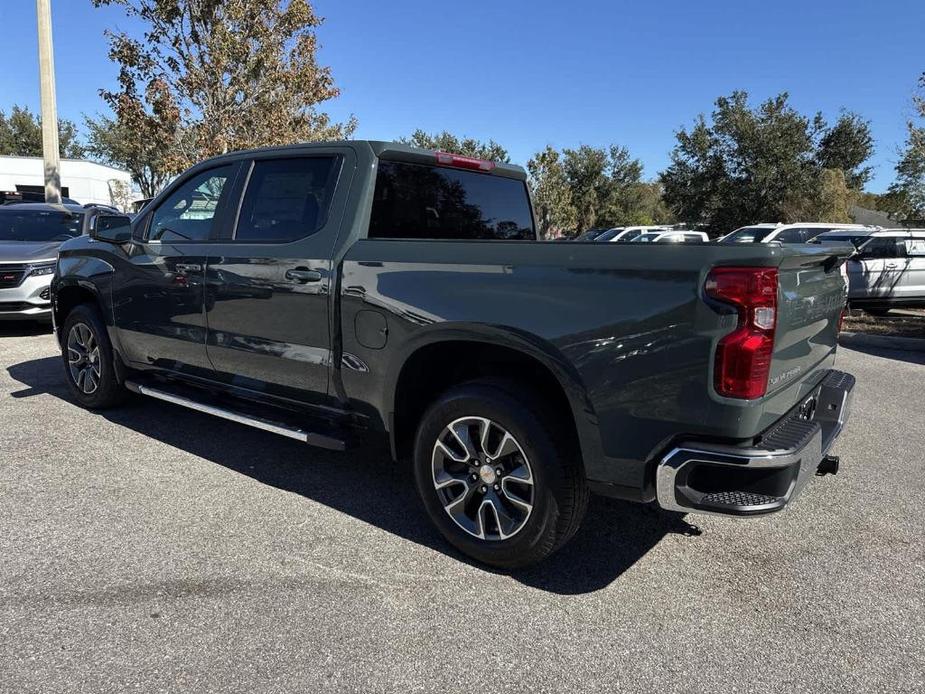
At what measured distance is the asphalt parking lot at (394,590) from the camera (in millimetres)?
2445

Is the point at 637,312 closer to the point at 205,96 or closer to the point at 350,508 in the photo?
the point at 350,508

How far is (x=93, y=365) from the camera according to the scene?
17.9ft

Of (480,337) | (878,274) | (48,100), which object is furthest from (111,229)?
(48,100)

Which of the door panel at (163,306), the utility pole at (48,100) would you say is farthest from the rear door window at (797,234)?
the utility pole at (48,100)

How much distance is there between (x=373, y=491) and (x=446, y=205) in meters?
1.80

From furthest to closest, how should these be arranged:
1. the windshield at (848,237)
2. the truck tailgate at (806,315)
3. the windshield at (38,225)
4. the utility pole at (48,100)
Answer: the utility pole at (48,100), the windshield at (848,237), the windshield at (38,225), the truck tailgate at (806,315)

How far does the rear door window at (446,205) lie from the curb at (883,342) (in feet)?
22.7

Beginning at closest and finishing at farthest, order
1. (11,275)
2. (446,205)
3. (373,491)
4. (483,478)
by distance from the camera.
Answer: (483,478) → (373,491) → (446,205) → (11,275)

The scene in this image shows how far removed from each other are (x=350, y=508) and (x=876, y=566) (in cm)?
269

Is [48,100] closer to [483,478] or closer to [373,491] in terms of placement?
[373,491]

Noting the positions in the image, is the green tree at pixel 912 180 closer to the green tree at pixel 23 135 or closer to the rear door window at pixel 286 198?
the rear door window at pixel 286 198

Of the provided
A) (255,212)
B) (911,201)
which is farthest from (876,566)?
(911,201)

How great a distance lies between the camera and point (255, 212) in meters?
4.11

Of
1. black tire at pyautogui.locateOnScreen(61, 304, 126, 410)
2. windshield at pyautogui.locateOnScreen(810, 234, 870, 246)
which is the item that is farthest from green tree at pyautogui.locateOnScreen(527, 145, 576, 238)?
black tire at pyautogui.locateOnScreen(61, 304, 126, 410)
